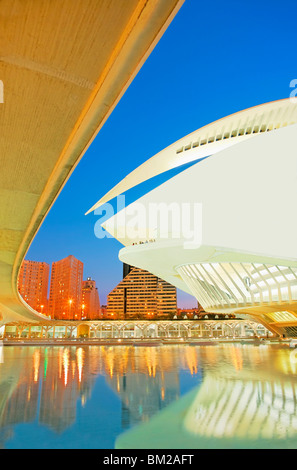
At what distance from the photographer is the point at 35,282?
426 ft

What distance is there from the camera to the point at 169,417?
5.58 m

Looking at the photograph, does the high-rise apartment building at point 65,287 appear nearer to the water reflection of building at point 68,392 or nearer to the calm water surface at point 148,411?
the water reflection of building at point 68,392

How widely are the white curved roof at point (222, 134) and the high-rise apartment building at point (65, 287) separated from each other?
108 metres

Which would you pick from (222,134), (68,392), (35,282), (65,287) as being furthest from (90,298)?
A: (68,392)

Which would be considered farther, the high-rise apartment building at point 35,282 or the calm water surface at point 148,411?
the high-rise apartment building at point 35,282

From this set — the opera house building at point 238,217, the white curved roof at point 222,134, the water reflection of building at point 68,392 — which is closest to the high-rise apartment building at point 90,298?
the white curved roof at point 222,134

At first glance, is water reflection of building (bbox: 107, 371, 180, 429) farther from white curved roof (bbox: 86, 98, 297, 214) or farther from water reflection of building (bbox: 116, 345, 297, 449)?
white curved roof (bbox: 86, 98, 297, 214)

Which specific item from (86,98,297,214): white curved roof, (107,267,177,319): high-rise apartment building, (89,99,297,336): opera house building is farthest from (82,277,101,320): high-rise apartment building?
(89,99,297,336): opera house building

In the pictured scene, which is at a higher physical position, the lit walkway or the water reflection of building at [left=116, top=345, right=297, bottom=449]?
the water reflection of building at [left=116, top=345, right=297, bottom=449]

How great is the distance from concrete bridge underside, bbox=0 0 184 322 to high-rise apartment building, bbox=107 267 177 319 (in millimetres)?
115512

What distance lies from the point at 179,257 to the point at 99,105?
15.9m

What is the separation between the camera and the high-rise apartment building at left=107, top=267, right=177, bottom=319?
118 metres

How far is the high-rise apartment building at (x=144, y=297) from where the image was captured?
118 m
